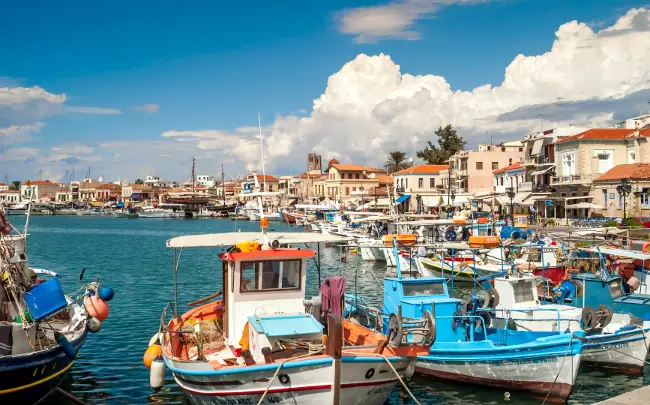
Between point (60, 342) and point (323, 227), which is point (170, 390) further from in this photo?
point (323, 227)

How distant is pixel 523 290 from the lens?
19.5m

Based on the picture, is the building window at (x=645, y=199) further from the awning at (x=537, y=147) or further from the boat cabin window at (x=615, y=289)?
the boat cabin window at (x=615, y=289)

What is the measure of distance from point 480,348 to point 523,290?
179 inches

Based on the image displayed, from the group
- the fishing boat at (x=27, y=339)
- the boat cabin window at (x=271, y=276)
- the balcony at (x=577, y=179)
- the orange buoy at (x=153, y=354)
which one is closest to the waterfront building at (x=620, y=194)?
the balcony at (x=577, y=179)

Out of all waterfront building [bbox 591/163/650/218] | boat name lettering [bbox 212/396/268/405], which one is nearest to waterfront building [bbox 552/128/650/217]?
waterfront building [bbox 591/163/650/218]

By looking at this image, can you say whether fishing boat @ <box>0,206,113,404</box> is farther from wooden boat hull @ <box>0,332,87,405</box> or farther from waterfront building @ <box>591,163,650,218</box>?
waterfront building @ <box>591,163,650,218</box>

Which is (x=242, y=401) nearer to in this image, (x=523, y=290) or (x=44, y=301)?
(x=44, y=301)

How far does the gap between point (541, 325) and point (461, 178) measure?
70301 mm

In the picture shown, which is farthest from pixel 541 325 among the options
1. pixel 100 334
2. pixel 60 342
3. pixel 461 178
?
pixel 461 178

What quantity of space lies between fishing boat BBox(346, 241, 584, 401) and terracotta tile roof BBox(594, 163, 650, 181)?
4015cm

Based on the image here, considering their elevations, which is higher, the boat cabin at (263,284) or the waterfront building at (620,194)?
the waterfront building at (620,194)

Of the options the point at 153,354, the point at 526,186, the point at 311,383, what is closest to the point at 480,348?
the point at 311,383

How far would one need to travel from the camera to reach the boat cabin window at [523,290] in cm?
1938

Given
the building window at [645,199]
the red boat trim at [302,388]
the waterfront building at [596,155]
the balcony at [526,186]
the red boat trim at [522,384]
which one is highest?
the waterfront building at [596,155]
